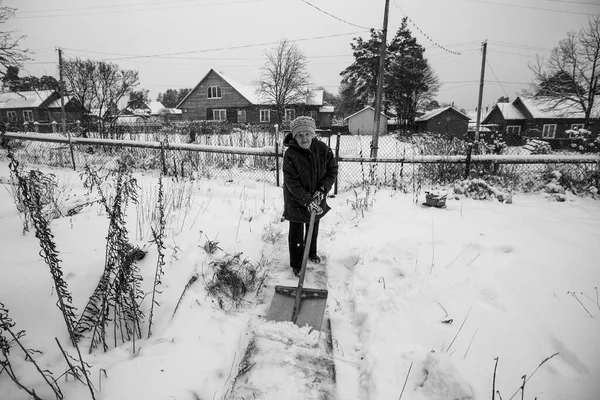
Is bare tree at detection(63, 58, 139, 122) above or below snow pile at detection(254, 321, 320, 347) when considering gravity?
above

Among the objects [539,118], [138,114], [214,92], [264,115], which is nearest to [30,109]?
[138,114]

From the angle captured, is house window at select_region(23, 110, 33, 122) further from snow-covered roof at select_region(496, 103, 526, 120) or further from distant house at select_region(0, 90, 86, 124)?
snow-covered roof at select_region(496, 103, 526, 120)

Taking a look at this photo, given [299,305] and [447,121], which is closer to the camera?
[299,305]

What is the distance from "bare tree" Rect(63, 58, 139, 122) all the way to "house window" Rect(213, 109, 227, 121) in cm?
1518

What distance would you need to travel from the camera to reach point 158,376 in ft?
5.72

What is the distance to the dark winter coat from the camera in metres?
→ 2.88

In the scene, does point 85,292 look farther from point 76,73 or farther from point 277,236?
point 76,73

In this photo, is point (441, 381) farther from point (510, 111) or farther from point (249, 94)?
point (510, 111)

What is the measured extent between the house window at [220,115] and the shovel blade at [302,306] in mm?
33494

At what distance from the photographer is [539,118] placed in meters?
28.6

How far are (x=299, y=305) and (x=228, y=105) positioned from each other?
33.7 m

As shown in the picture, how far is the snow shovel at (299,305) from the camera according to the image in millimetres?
2389

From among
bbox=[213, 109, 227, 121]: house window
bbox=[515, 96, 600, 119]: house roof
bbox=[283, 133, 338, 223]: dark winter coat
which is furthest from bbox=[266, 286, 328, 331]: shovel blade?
bbox=[213, 109, 227, 121]: house window

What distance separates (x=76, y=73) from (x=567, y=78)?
120 feet
